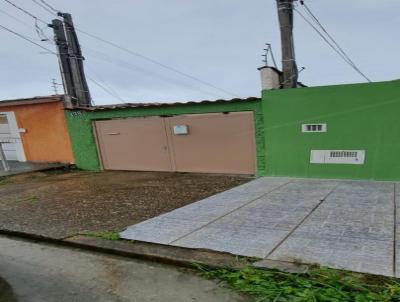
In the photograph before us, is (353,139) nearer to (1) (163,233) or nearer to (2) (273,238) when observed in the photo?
(2) (273,238)

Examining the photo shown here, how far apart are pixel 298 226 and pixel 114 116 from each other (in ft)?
25.1

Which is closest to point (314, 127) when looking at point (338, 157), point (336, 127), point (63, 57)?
point (336, 127)

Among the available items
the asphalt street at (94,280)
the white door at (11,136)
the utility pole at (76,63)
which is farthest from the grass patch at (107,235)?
the white door at (11,136)

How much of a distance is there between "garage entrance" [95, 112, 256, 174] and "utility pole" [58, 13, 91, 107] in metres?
1.96

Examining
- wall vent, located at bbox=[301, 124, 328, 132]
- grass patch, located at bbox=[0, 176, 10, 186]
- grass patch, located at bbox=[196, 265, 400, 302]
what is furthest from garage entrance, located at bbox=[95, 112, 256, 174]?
grass patch, located at bbox=[196, 265, 400, 302]

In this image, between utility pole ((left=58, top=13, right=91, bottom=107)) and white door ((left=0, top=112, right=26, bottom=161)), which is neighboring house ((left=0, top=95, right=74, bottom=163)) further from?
utility pole ((left=58, top=13, right=91, bottom=107))

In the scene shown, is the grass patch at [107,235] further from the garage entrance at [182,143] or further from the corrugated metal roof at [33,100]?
the corrugated metal roof at [33,100]

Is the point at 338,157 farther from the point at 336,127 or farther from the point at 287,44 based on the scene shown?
the point at 287,44

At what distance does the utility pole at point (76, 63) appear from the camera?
11.9m

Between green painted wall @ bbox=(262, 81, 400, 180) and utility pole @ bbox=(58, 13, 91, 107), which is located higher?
utility pole @ bbox=(58, 13, 91, 107)

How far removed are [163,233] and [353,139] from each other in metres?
4.90

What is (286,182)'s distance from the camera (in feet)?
24.1

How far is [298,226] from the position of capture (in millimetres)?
4387

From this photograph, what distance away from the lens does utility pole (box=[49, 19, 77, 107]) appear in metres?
11.8
